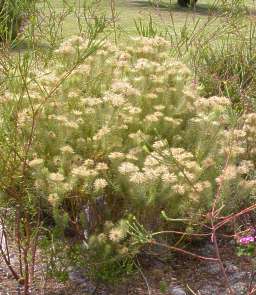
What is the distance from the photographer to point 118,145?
3.10 meters

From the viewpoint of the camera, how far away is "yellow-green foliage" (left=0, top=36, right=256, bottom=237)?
2916 millimetres

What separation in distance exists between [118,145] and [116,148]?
0.05 m

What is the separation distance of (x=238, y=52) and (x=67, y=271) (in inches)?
135

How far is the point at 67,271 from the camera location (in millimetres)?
3174

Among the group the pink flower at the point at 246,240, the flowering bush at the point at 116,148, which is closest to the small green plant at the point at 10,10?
the flowering bush at the point at 116,148

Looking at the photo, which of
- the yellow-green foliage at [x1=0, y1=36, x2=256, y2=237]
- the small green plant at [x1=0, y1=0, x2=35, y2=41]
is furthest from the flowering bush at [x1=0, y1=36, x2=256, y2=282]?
the small green plant at [x1=0, y1=0, x2=35, y2=41]

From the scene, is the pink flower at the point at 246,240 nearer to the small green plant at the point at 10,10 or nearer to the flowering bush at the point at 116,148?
the flowering bush at the point at 116,148

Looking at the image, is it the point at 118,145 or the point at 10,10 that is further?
the point at 10,10

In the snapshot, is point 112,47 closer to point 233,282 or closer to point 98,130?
point 98,130

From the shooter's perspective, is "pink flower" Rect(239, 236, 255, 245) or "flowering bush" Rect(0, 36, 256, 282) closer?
"flowering bush" Rect(0, 36, 256, 282)

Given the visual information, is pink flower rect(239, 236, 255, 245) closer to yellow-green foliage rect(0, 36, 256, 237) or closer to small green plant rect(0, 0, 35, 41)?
yellow-green foliage rect(0, 36, 256, 237)

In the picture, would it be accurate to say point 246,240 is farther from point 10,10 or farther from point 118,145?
point 10,10

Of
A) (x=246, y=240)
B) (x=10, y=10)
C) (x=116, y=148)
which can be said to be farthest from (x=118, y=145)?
(x=10, y=10)

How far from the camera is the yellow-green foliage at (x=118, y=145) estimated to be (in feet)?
9.57
